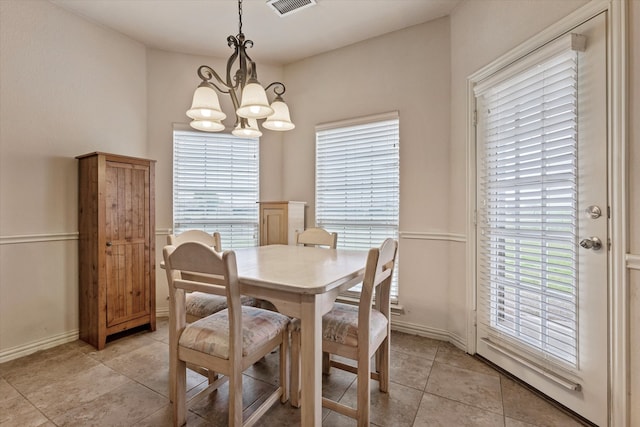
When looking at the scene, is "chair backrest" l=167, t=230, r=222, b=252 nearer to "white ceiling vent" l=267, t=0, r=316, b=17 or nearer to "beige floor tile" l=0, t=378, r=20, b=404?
"beige floor tile" l=0, t=378, r=20, b=404

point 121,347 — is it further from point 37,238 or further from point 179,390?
point 179,390

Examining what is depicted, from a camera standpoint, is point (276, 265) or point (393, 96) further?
point (393, 96)

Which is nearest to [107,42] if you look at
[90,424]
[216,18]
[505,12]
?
[216,18]

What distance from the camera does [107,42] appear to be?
9.47 ft

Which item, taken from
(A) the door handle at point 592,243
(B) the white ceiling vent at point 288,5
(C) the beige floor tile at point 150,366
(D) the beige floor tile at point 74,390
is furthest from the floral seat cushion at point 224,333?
(B) the white ceiling vent at point 288,5

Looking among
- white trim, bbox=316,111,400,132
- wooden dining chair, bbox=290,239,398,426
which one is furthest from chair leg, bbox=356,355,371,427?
white trim, bbox=316,111,400,132

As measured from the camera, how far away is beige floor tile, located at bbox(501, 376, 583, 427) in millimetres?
1616

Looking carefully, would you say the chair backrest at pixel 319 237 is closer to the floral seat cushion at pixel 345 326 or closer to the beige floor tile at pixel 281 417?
the floral seat cushion at pixel 345 326

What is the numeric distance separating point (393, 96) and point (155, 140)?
2593 mm

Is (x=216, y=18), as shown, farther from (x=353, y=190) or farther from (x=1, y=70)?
(x=353, y=190)

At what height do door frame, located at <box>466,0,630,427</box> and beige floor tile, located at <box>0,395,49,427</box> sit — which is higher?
door frame, located at <box>466,0,630,427</box>

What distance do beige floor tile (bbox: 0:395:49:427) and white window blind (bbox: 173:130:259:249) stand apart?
182 centimetres

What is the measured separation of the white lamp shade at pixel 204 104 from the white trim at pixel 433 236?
1.97 metres

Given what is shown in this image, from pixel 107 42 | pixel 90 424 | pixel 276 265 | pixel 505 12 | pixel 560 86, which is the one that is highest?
pixel 107 42
